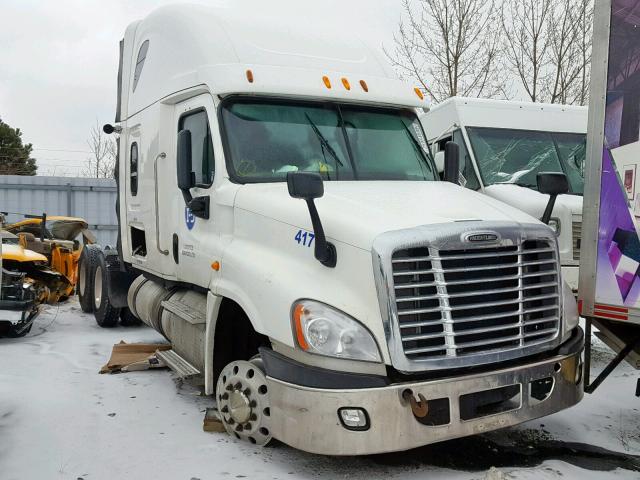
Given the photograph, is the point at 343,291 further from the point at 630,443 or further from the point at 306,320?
the point at 630,443

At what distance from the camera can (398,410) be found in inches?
135

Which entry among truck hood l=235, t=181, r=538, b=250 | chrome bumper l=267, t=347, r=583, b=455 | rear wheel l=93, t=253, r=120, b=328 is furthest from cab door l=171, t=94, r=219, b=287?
rear wheel l=93, t=253, r=120, b=328

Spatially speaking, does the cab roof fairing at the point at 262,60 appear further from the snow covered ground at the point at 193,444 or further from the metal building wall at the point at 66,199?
the metal building wall at the point at 66,199

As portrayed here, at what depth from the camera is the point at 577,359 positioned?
4.12 metres

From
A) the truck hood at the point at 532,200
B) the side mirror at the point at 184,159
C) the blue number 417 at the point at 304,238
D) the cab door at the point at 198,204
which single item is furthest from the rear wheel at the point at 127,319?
the blue number 417 at the point at 304,238

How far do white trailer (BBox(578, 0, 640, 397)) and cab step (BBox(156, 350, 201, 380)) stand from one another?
2.94m

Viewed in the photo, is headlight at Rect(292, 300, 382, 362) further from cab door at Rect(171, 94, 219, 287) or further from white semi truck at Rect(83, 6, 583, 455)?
cab door at Rect(171, 94, 219, 287)

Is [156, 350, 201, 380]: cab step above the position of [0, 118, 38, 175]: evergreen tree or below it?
below

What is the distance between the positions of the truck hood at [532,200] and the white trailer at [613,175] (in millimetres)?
2184

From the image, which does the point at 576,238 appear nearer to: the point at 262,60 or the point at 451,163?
the point at 451,163

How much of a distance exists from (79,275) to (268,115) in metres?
6.15

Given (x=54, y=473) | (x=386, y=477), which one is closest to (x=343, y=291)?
(x=386, y=477)

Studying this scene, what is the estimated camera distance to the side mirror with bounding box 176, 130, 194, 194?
15.7 ft

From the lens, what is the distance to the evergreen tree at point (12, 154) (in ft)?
118
